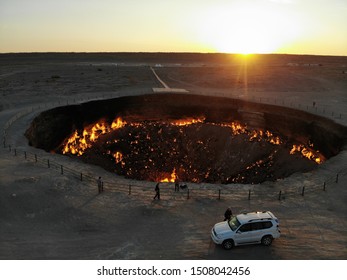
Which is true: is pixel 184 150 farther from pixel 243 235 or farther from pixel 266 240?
pixel 243 235

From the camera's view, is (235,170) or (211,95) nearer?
(235,170)

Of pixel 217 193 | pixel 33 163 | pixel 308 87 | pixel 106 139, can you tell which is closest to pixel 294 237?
pixel 217 193

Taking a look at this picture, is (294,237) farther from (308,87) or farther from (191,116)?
(308,87)

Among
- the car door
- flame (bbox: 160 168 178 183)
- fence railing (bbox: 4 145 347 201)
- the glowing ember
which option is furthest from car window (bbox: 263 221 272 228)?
flame (bbox: 160 168 178 183)

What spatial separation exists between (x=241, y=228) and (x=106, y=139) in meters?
36.3

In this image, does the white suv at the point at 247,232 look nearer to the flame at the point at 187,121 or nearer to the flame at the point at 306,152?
the flame at the point at 306,152

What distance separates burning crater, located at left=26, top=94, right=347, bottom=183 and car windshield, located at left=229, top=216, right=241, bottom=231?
894 inches

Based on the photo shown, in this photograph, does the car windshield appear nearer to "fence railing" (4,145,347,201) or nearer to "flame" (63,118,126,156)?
"fence railing" (4,145,347,201)

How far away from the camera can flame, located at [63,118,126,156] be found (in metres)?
48.8

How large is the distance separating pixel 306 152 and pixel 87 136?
105ft

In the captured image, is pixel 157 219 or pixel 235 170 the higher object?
pixel 157 219

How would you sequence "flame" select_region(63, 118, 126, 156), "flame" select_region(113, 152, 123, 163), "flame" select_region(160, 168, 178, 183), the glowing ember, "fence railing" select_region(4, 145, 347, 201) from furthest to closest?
"flame" select_region(63, 118, 126, 156) < "flame" select_region(113, 152, 123, 163) < "flame" select_region(160, 168, 178, 183) < the glowing ember < "fence railing" select_region(4, 145, 347, 201)

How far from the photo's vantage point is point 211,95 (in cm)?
6188

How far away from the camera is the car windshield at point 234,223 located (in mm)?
17798
